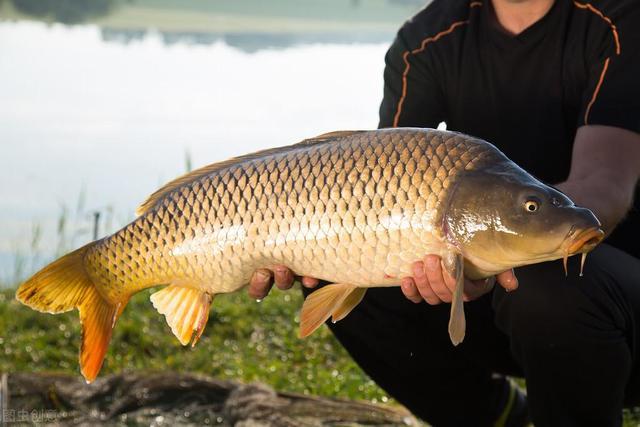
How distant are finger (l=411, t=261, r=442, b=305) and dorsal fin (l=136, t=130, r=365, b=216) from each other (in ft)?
0.90

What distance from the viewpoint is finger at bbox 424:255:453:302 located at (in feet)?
6.19

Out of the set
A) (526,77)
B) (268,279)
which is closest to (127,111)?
(526,77)

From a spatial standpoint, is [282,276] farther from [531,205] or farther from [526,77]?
[526,77]

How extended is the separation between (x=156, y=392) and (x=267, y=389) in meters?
0.28

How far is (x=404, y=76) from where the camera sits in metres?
2.78

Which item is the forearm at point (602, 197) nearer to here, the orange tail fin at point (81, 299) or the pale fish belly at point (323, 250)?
the pale fish belly at point (323, 250)

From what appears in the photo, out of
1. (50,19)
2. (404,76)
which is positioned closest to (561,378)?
(404,76)

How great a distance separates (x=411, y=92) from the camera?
277 centimetres

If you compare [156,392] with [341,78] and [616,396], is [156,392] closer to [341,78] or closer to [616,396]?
[616,396]

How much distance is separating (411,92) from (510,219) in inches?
38.3

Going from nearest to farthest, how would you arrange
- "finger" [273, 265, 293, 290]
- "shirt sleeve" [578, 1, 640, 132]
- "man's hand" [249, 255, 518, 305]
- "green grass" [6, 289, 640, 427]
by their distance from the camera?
"man's hand" [249, 255, 518, 305], "finger" [273, 265, 293, 290], "shirt sleeve" [578, 1, 640, 132], "green grass" [6, 289, 640, 427]

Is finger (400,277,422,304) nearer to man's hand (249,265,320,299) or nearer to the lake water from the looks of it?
man's hand (249,265,320,299)

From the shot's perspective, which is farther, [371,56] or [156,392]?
[371,56]

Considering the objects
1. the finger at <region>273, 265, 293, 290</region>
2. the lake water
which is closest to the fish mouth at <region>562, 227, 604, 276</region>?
the finger at <region>273, 265, 293, 290</region>
